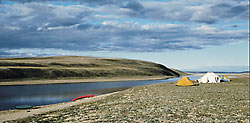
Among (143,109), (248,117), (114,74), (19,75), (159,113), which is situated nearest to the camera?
(248,117)

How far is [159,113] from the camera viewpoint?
19031mm

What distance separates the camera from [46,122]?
1742cm

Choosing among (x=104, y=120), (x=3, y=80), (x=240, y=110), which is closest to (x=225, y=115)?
(x=240, y=110)

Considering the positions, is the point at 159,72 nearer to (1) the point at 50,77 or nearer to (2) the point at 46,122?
(1) the point at 50,77

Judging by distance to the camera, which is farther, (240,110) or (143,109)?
(143,109)

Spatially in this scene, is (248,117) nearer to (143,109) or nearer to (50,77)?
(143,109)

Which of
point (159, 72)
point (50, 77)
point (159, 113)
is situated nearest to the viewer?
point (159, 113)

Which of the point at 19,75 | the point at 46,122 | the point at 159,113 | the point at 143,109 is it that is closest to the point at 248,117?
the point at 159,113

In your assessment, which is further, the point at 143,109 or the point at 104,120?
the point at 143,109

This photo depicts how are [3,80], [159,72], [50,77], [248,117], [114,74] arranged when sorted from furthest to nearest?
[159,72], [114,74], [50,77], [3,80], [248,117]

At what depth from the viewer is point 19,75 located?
330 feet

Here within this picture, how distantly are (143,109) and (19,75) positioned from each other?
91772 millimetres

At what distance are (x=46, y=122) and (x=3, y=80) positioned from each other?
84.1 m

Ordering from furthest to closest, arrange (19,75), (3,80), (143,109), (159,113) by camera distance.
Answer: (19,75), (3,80), (143,109), (159,113)
